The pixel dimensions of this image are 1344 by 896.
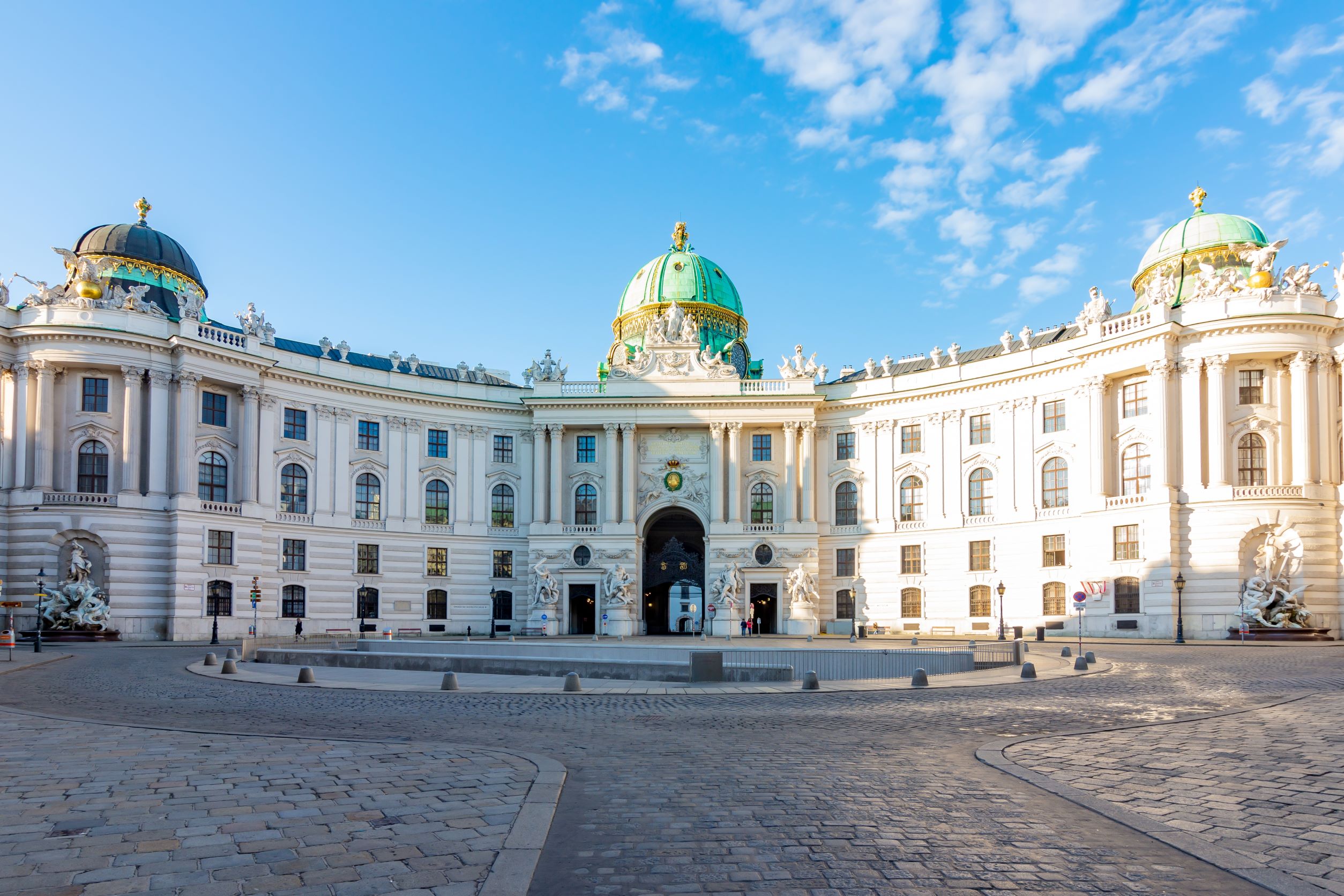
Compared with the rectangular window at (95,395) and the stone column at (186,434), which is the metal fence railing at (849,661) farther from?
the rectangular window at (95,395)

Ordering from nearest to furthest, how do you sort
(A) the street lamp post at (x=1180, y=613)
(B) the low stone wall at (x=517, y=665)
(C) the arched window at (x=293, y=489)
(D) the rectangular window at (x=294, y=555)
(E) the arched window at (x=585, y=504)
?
(B) the low stone wall at (x=517, y=665)
(A) the street lamp post at (x=1180, y=613)
(D) the rectangular window at (x=294, y=555)
(C) the arched window at (x=293, y=489)
(E) the arched window at (x=585, y=504)

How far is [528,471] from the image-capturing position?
6359 centimetres

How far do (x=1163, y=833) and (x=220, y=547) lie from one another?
167 feet

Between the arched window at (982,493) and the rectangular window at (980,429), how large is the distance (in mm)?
1673

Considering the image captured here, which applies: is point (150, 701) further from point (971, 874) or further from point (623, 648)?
point (971, 874)

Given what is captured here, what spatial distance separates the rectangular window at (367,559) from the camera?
188 ft

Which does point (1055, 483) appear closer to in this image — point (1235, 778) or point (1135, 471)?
point (1135, 471)

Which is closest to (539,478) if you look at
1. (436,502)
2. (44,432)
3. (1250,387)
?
(436,502)

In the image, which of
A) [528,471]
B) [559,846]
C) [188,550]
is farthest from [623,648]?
[528,471]

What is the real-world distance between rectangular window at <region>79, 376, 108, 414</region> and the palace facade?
0.41ft

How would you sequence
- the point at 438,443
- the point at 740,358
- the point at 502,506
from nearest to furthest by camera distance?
the point at 438,443 → the point at 502,506 → the point at 740,358

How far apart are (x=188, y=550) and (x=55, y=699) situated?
30.8m

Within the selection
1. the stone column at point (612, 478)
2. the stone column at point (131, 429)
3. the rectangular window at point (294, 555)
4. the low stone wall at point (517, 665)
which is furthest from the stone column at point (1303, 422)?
the stone column at point (131, 429)

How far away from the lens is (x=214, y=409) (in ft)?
173
